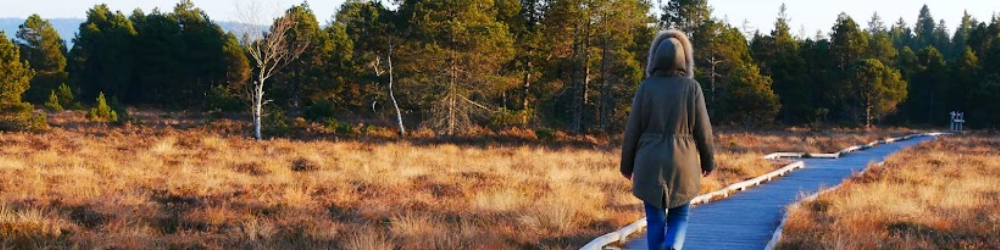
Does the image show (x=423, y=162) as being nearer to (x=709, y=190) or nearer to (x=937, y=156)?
(x=709, y=190)

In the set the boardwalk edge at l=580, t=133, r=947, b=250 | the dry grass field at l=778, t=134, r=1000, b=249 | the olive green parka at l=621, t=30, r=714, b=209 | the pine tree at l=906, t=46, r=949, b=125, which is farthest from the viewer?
the pine tree at l=906, t=46, r=949, b=125

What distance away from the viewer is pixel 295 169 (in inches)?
698

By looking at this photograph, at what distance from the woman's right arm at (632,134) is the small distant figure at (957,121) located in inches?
2319

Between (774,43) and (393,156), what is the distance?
168ft

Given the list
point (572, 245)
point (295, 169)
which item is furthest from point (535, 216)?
point (295, 169)

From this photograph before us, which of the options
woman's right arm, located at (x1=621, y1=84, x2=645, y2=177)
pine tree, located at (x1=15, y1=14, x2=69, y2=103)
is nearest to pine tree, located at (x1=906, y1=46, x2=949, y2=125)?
pine tree, located at (x1=15, y1=14, x2=69, y2=103)

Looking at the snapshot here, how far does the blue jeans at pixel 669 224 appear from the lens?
5078 mm

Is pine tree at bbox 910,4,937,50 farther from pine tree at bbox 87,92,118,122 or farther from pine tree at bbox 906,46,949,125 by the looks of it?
pine tree at bbox 87,92,118,122

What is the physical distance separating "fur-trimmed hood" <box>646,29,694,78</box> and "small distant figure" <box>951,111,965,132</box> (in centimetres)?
5880

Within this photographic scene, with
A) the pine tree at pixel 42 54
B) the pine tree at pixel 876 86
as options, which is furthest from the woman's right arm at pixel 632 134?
the pine tree at pixel 42 54

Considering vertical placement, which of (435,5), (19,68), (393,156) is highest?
(435,5)

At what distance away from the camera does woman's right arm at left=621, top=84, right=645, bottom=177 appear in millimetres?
4801

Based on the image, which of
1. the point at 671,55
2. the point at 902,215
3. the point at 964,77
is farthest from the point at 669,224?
the point at 964,77

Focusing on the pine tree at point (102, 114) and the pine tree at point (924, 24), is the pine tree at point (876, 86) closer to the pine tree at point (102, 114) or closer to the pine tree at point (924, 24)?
the pine tree at point (102, 114)
